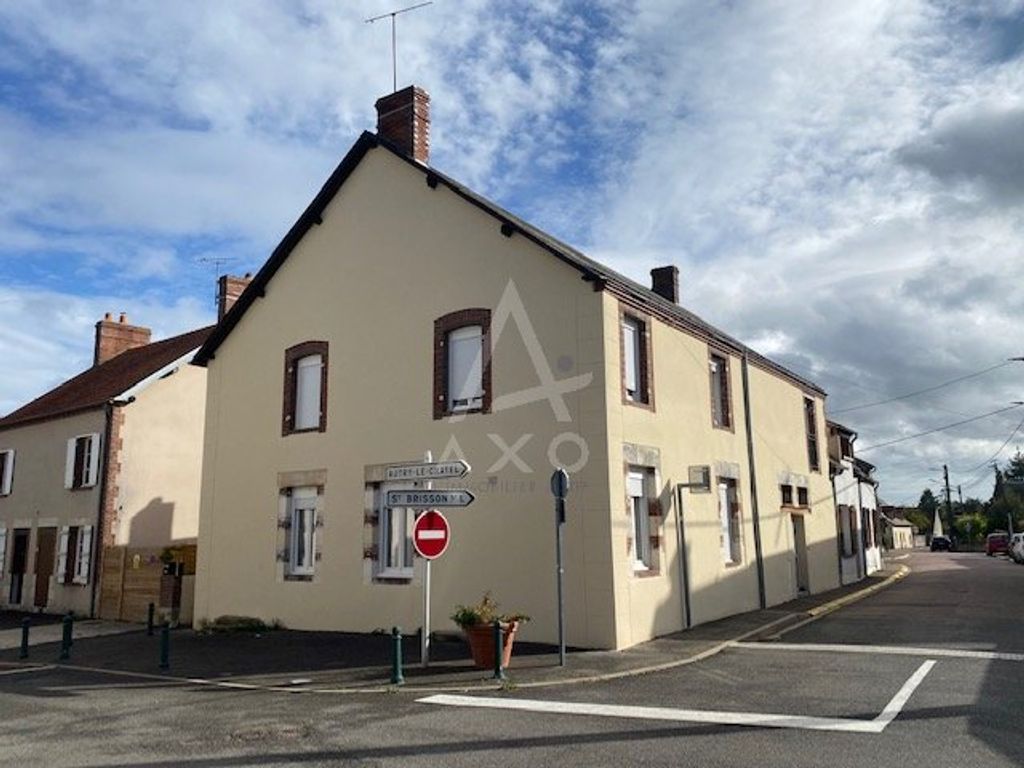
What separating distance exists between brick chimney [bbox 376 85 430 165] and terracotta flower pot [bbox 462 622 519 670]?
918cm

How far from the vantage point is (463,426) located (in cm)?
1416

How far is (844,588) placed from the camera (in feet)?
78.5

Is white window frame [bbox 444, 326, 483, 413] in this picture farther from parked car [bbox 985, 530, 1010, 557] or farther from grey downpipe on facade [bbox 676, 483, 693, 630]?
parked car [bbox 985, 530, 1010, 557]

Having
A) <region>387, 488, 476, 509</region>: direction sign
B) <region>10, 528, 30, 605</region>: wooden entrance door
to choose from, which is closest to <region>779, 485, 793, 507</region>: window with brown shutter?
<region>387, 488, 476, 509</region>: direction sign

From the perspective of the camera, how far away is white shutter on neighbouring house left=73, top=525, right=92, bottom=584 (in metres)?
21.5

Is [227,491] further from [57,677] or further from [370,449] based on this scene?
[57,677]

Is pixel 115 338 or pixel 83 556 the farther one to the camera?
pixel 115 338

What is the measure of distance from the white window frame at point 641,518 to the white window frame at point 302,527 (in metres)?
6.04

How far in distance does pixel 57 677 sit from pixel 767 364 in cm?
1591

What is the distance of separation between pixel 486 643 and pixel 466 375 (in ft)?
16.4

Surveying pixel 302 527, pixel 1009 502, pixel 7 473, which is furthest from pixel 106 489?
pixel 1009 502

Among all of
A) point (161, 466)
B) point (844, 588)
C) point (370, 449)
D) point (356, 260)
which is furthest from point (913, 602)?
point (161, 466)

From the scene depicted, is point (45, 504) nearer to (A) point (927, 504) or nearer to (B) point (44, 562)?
(B) point (44, 562)

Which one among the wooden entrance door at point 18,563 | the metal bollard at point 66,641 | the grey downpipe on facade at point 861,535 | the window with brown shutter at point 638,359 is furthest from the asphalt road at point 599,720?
the grey downpipe on facade at point 861,535
